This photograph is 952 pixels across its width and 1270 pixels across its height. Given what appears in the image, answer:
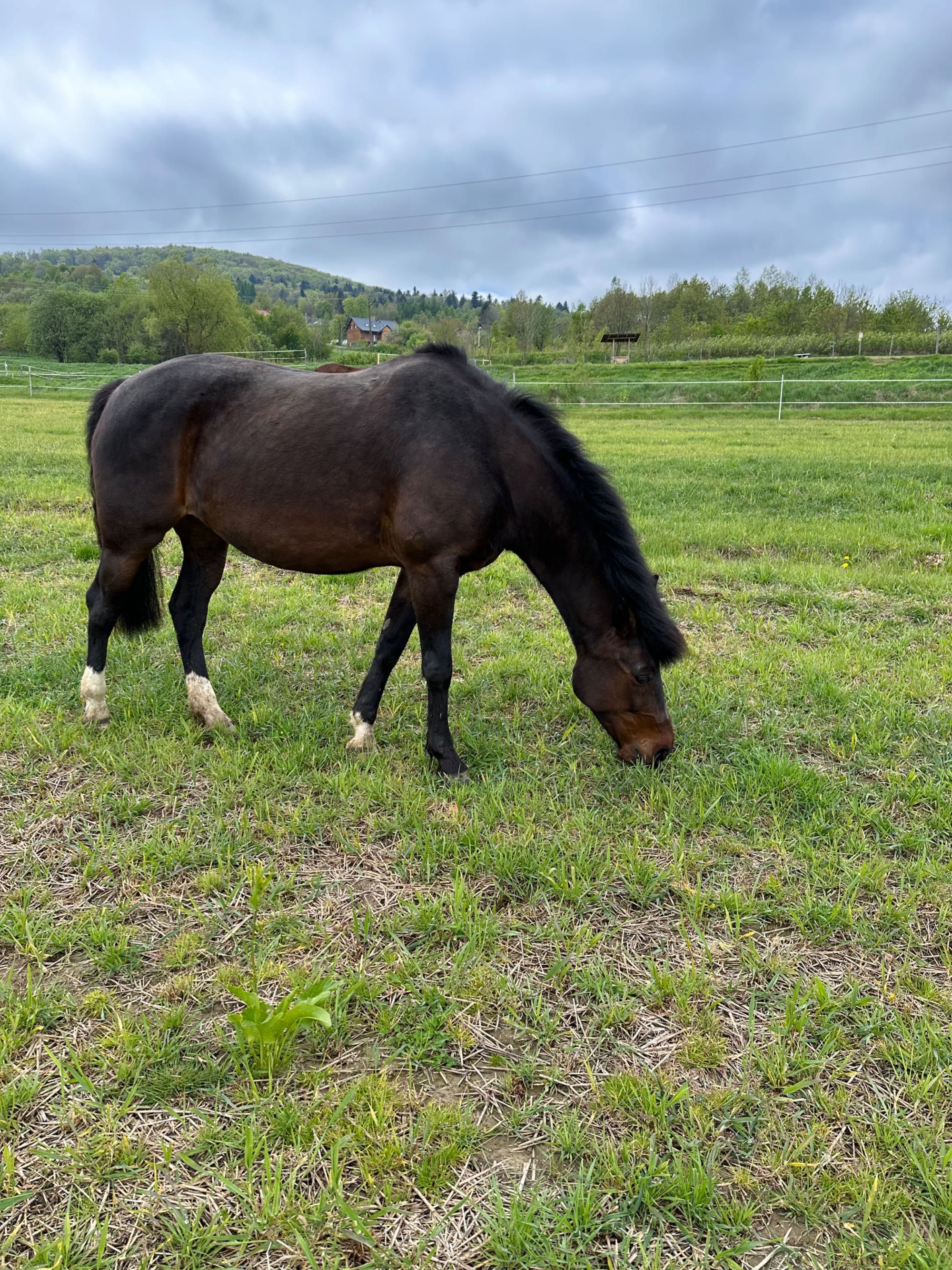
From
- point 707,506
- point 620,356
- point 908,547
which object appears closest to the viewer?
point 908,547

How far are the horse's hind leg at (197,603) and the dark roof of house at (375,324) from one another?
10604cm

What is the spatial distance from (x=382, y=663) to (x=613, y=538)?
4.88ft

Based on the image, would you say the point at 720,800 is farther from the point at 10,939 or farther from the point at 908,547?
the point at 908,547

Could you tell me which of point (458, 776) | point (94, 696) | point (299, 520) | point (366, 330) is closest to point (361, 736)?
point (458, 776)

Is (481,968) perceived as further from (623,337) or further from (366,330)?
(366,330)

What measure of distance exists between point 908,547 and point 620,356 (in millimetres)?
56096

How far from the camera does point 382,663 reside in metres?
4.21

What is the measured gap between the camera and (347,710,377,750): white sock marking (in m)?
4.07

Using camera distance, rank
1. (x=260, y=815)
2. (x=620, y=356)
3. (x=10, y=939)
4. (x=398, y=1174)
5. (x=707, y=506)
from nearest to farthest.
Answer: (x=398, y=1174)
(x=10, y=939)
(x=260, y=815)
(x=707, y=506)
(x=620, y=356)

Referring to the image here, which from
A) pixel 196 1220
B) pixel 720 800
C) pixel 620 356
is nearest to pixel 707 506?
pixel 720 800

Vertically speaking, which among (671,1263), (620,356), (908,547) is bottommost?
(671,1263)

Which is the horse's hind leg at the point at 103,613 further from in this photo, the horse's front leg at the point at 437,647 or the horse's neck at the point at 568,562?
the horse's neck at the point at 568,562

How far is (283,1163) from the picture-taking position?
6.04 feet

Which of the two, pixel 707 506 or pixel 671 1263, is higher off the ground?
pixel 707 506
